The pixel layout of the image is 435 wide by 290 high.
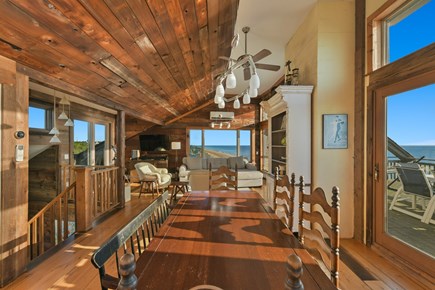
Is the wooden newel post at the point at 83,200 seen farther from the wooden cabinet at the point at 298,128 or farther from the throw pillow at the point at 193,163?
the throw pillow at the point at 193,163

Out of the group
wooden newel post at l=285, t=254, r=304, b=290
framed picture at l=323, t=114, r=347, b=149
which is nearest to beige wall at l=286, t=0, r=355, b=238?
framed picture at l=323, t=114, r=347, b=149

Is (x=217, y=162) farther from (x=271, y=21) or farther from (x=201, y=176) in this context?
(x=271, y=21)

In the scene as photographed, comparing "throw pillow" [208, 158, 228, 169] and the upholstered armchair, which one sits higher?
"throw pillow" [208, 158, 228, 169]

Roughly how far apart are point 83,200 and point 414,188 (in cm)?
463

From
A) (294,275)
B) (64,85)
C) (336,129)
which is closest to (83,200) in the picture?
(64,85)

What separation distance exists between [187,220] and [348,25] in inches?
139

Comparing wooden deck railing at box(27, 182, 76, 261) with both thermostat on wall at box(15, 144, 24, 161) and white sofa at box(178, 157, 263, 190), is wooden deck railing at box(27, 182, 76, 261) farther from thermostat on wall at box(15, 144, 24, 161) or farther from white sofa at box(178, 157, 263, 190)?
white sofa at box(178, 157, 263, 190)

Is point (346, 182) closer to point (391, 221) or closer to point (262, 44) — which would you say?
point (391, 221)

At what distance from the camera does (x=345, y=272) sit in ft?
7.78

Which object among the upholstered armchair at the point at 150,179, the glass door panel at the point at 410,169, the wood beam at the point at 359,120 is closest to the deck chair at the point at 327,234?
the glass door panel at the point at 410,169

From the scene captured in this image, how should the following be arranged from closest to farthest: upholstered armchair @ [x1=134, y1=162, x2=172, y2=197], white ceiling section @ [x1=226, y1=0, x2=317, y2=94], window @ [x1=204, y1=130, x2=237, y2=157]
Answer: white ceiling section @ [x1=226, y1=0, x2=317, y2=94] < upholstered armchair @ [x1=134, y1=162, x2=172, y2=197] < window @ [x1=204, y1=130, x2=237, y2=157]

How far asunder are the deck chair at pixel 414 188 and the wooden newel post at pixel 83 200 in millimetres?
4435

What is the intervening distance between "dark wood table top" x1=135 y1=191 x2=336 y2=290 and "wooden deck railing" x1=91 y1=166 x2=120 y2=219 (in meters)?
2.78

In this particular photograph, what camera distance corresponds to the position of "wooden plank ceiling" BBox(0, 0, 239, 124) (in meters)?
1.79
